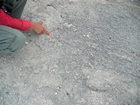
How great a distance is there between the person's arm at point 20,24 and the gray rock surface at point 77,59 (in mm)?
72

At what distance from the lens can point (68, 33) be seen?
2.15 meters

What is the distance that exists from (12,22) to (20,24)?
0.06 metres

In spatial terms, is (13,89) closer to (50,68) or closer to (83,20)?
(50,68)

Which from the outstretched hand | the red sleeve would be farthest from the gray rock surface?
the red sleeve

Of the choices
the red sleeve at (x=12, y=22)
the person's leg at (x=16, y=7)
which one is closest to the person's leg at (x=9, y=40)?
the red sleeve at (x=12, y=22)

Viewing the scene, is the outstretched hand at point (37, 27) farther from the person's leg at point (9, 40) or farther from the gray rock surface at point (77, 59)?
the person's leg at point (9, 40)

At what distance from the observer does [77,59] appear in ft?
6.57

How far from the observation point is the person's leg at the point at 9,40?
5.74ft

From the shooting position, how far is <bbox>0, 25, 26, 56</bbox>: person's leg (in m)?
1.75

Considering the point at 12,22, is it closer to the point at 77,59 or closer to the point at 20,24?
the point at 20,24

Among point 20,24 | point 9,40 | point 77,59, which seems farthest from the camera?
point 77,59

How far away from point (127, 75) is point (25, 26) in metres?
0.83

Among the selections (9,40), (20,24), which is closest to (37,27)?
(20,24)

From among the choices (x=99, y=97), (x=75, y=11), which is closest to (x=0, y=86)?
(x=99, y=97)
